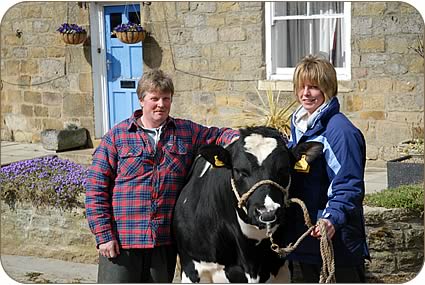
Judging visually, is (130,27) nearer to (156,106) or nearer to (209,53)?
(209,53)

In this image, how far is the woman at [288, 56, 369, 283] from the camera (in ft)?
11.4

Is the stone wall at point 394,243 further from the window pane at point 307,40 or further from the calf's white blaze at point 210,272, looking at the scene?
the window pane at point 307,40

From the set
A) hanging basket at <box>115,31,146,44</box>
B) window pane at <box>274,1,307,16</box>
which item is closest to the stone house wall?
hanging basket at <box>115,31,146,44</box>

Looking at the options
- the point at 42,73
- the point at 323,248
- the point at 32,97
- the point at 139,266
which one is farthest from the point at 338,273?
the point at 32,97

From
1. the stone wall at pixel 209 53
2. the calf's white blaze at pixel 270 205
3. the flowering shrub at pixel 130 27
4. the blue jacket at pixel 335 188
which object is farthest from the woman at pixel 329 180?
the flowering shrub at pixel 130 27

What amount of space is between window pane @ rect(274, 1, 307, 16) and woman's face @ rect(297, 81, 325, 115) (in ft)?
20.1

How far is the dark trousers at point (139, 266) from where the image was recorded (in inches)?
159

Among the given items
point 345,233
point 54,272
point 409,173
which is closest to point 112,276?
point 345,233

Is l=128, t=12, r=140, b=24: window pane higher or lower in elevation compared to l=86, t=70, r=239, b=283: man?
higher

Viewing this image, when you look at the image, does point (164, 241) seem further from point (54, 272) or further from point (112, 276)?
point (54, 272)

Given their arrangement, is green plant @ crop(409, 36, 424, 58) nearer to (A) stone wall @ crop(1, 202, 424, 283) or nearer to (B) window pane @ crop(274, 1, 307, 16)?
(B) window pane @ crop(274, 1, 307, 16)

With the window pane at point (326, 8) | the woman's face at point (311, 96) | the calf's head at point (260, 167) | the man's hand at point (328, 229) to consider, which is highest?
the window pane at point (326, 8)

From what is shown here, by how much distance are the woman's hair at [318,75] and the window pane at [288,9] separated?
6.08m

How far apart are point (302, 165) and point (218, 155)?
1.43ft
